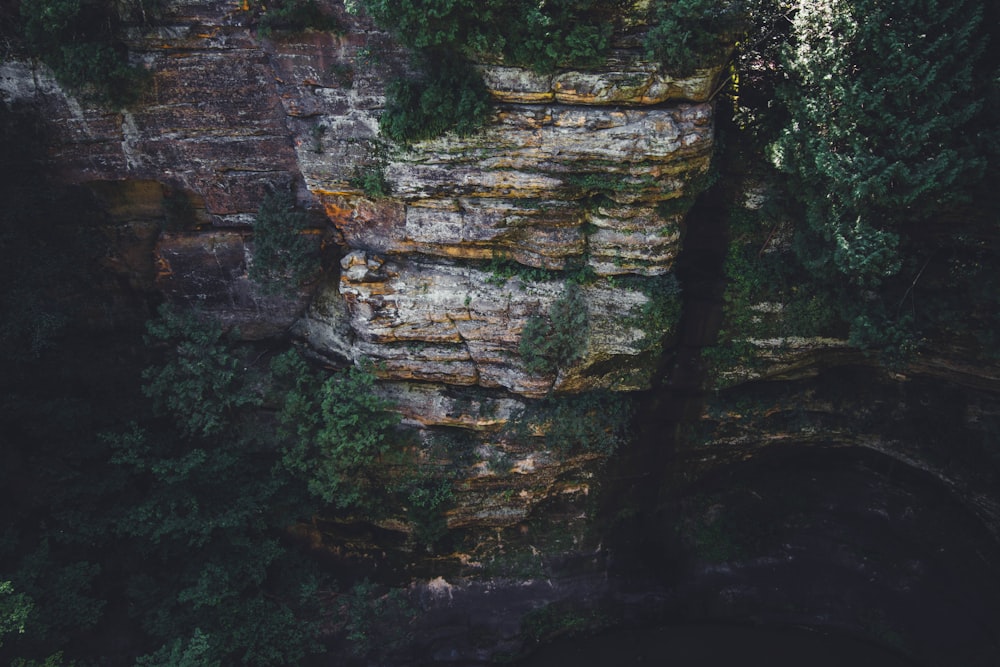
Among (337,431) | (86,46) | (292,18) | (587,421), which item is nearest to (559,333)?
(587,421)

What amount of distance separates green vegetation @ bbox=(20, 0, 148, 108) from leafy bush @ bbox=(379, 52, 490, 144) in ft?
16.7

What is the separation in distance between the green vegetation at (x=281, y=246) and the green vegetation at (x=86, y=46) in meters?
3.26

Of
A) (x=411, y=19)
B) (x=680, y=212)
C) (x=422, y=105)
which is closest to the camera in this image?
(x=411, y=19)

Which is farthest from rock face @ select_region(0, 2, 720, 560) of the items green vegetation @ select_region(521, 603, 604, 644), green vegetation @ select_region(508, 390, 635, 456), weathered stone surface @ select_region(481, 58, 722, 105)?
green vegetation @ select_region(521, 603, 604, 644)

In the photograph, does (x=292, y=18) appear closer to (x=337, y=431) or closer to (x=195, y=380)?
(x=195, y=380)

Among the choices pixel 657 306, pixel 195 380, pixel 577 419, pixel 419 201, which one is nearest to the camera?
pixel 419 201

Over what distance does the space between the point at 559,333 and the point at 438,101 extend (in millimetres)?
4738

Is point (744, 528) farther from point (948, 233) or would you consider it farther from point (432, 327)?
point (432, 327)

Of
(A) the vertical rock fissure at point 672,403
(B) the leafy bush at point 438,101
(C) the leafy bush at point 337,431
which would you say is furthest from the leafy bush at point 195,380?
(A) the vertical rock fissure at point 672,403

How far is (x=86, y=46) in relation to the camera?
36.6ft

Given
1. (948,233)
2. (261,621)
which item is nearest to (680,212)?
(948,233)

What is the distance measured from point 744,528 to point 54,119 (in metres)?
17.5

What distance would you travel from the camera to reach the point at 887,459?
1451 cm

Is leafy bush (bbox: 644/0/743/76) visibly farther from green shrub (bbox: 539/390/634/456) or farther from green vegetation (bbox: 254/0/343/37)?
green shrub (bbox: 539/390/634/456)
